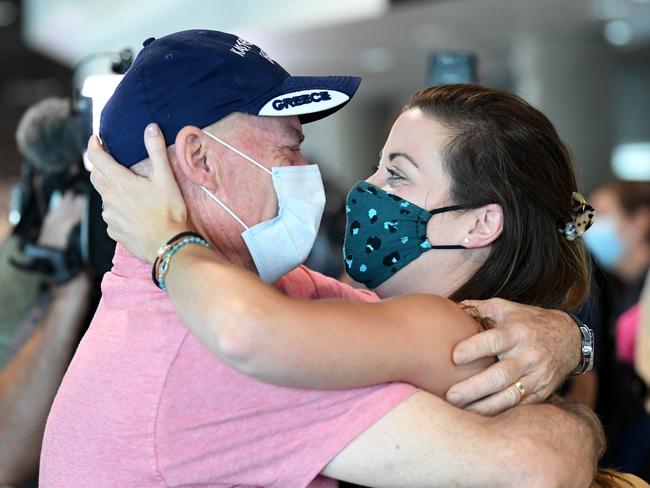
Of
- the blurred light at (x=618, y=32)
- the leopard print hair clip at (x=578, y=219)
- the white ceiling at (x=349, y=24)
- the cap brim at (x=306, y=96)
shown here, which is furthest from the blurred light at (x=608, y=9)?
the cap brim at (x=306, y=96)

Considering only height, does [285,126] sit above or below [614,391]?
above

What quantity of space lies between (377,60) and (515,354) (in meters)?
10.5

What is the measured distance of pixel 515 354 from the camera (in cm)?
168

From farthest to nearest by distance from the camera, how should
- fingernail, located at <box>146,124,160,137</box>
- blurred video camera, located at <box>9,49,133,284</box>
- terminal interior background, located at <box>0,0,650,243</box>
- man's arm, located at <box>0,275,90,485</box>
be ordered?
terminal interior background, located at <box>0,0,650,243</box> < man's arm, located at <box>0,275,90,485</box> < blurred video camera, located at <box>9,49,133,284</box> < fingernail, located at <box>146,124,160,137</box>

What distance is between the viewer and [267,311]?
132 cm

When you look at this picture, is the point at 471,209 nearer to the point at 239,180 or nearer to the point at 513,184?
the point at 513,184

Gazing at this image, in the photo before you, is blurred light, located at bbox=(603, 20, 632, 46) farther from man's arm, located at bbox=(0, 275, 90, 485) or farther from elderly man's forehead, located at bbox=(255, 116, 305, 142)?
elderly man's forehead, located at bbox=(255, 116, 305, 142)

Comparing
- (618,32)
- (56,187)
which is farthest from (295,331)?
(618,32)

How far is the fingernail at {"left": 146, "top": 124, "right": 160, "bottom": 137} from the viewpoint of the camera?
61.8 inches

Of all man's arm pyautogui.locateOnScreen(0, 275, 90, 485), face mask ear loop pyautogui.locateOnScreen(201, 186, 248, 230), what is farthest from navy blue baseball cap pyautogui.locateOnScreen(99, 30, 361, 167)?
man's arm pyautogui.locateOnScreen(0, 275, 90, 485)

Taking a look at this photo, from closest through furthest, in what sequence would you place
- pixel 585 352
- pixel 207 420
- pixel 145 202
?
1. pixel 207 420
2. pixel 145 202
3. pixel 585 352

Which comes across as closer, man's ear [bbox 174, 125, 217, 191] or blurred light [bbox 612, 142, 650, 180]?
man's ear [bbox 174, 125, 217, 191]

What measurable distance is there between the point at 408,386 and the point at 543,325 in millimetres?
395

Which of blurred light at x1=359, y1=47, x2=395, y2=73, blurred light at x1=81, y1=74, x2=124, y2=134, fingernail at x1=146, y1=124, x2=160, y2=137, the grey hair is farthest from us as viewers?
blurred light at x1=359, y1=47, x2=395, y2=73
